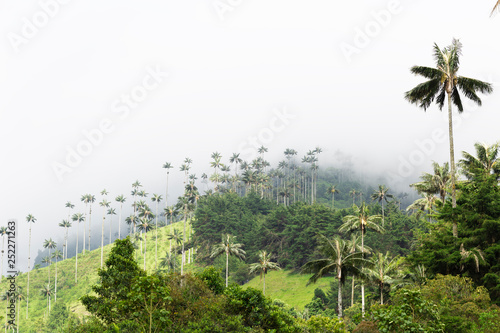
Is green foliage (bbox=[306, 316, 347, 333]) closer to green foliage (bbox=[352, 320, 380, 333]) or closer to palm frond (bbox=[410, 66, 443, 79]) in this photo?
green foliage (bbox=[352, 320, 380, 333])

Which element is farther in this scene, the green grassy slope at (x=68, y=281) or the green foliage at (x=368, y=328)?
the green grassy slope at (x=68, y=281)

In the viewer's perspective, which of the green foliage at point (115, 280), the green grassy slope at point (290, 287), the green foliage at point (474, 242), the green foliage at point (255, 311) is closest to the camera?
the green foliage at point (255, 311)

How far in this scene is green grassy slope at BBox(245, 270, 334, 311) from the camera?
8825 centimetres

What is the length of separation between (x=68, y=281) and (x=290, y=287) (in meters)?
71.8

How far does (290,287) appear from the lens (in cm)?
9844

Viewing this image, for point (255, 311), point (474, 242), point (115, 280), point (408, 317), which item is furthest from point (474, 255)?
point (115, 280)

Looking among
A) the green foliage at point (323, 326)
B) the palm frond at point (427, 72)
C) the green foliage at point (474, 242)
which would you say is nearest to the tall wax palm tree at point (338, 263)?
the green foliage at point (474, 242)

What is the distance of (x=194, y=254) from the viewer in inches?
5182

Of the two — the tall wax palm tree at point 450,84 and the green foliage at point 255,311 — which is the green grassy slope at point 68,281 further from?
the tall wax palm tree at point 450,84

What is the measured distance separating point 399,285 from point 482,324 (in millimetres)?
27124

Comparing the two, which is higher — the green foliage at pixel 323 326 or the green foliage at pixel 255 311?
the green foliage at pixel 255 311

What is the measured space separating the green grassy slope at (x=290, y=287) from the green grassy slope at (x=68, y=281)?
2679cm

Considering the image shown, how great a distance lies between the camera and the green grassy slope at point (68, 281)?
355 feet

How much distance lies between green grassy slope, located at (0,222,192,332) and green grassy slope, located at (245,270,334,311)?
26.8 m
